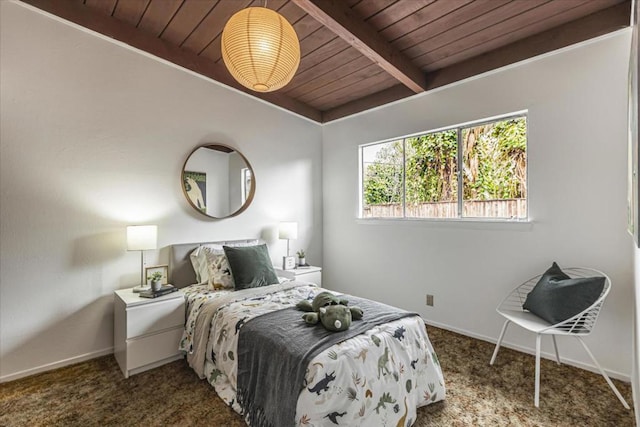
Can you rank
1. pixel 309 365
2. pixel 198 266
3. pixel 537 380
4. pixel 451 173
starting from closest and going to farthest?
pixel 309 365 < pixel 537 380 < pixel 198 266 < pixel 451 173

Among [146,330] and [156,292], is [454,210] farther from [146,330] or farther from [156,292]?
[146,330]

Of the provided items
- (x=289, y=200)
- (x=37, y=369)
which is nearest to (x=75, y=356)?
(x=37, y=369)

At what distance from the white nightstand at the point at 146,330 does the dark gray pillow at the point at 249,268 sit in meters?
0.51

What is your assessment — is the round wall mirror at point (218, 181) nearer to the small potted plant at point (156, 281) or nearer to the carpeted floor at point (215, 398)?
the small potted plant at point (156, 281)

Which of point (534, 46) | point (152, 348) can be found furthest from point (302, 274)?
point (534, 46)

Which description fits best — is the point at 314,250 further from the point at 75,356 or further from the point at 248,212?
the point at 75,356

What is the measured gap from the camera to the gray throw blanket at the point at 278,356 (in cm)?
159

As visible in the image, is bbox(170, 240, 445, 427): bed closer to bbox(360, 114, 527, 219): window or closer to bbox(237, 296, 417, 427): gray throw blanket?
bbox(237, 296, 417, 427): gray throw blanket

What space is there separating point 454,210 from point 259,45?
2480mm

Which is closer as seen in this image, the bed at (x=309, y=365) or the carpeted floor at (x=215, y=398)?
the bed at (x=309, y=365)

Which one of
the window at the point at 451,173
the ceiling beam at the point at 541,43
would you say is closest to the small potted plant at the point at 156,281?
the window at the point at 451,173

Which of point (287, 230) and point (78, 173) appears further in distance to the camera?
point (287, 230)

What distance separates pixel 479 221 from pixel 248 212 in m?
2.53

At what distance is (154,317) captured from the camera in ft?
8.25
